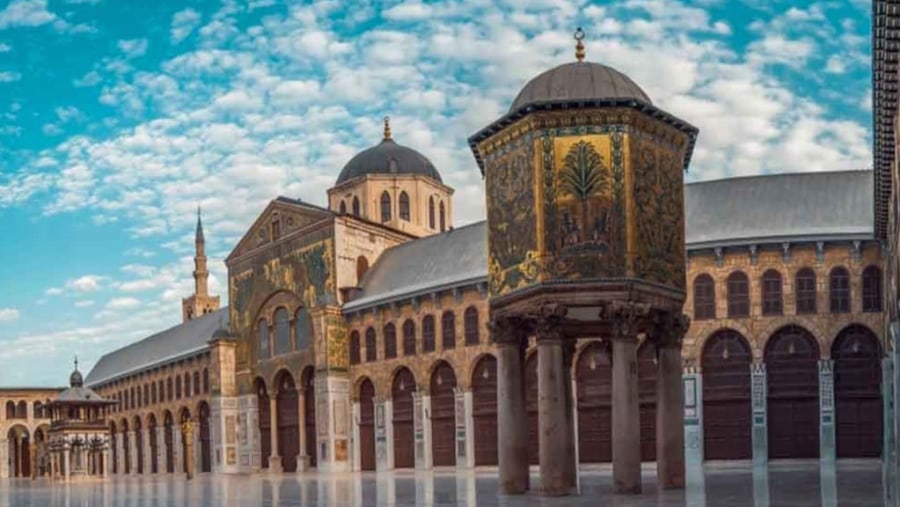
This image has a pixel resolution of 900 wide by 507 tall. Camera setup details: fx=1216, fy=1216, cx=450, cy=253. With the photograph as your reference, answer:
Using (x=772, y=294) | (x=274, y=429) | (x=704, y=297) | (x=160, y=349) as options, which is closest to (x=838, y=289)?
(x=772, y=294)

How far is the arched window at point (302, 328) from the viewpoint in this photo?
5712 centimetres

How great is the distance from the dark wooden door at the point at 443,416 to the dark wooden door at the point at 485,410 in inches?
57.3

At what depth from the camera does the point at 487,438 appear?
47938mm

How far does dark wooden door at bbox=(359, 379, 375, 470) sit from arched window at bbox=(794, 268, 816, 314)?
802 inches

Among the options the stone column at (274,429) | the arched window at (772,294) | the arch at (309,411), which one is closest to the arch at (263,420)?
the stone column at (274,429)

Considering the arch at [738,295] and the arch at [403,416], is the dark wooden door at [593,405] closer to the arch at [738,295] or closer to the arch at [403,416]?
the arch at [738,295]

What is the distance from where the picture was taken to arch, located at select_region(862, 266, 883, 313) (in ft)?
131

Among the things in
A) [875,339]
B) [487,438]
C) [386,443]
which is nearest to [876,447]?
[875,339]

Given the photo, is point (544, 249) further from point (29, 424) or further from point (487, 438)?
point (29, 424)

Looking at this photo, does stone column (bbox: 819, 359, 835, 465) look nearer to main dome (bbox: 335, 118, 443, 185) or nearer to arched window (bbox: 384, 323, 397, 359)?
arched window (bbox: 384, 323, 397, 359)

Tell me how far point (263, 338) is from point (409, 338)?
12.4 metres

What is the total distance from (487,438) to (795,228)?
14.7 metres

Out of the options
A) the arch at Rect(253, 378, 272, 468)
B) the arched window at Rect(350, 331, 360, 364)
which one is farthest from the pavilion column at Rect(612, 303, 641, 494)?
the arch at Rect(253, 378, 272, 468)

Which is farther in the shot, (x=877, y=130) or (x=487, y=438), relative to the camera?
(x=487, y=438)
